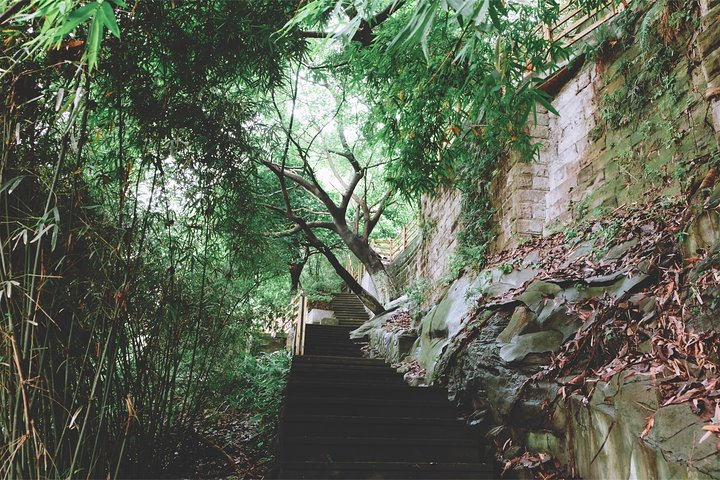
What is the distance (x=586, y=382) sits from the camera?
2.22 meters

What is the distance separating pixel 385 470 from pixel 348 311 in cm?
908

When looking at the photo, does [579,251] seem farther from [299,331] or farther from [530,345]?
[299,331]

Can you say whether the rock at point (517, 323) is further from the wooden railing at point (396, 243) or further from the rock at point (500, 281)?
the wooden railing at point (396, 243)

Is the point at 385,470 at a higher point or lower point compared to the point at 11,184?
lower

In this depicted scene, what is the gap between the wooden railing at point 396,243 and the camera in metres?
10.5

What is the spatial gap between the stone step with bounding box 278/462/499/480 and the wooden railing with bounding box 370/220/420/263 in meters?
6.63

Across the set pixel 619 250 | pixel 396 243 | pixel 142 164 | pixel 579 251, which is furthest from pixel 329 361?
pixel 396 243

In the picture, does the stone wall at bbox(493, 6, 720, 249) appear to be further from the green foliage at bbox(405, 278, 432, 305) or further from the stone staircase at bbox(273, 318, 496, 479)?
the stone staircase at bbox(273, 318, 496, 479)

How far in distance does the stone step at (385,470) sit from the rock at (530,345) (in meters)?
0.73

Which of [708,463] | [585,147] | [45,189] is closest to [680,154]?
[585,147]

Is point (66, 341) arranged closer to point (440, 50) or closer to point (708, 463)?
point (708, 463)

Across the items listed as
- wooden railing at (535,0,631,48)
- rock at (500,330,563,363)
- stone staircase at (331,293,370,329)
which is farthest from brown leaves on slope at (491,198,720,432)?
stone staircase at (331,293,370,329)

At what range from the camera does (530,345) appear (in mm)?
2801

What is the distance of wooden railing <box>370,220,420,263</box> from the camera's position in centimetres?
1051
